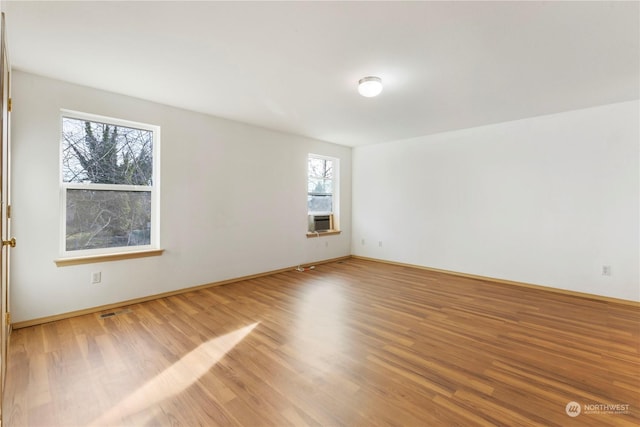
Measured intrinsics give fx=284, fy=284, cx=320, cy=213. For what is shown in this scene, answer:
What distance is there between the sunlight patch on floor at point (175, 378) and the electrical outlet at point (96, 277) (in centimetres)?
163

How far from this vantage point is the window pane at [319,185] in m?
5.71

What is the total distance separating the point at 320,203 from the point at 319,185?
38 centimetres

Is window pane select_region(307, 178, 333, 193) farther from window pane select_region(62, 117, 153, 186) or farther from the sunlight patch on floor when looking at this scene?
the sunlight patch on floor

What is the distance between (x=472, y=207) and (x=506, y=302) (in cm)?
171

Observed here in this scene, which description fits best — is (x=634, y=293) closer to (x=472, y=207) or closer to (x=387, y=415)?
(x=472, y=207)

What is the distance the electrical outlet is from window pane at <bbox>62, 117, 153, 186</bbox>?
102 centimetres

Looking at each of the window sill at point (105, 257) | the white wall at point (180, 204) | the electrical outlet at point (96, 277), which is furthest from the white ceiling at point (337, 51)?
the electrical outlet at point (96, 277)

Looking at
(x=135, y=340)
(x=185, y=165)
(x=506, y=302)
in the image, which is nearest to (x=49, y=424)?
(x=135, y=340)

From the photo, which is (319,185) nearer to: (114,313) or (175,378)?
(114,313)

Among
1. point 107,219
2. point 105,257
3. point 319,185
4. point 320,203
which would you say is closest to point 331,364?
point 105,257

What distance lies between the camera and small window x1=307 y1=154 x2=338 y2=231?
225 inches

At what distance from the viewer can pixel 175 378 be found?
77.3 inches

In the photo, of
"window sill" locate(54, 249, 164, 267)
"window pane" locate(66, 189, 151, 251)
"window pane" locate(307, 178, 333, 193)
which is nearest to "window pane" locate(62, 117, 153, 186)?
"window pane" locate(66, 189, 151, 251)

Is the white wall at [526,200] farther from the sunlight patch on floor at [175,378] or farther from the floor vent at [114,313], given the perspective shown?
the floor vent at [114,313]
